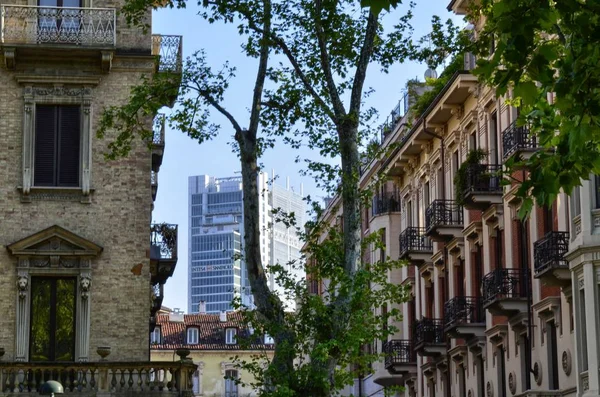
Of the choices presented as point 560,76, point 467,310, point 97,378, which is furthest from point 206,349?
point 560,76

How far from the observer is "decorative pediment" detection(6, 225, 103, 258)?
37.3 meters

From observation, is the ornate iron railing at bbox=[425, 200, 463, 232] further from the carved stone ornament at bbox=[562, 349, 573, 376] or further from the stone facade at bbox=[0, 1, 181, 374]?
the stone facade at bbox=[0, 1, 181, 374]

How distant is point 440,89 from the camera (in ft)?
165

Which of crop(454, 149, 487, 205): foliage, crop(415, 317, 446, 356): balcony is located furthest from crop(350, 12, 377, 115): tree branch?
crop(415, 317, 446, 356): balcony

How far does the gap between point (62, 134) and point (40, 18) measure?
2.87 metres

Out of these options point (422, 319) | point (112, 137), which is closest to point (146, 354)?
point (112, 137)

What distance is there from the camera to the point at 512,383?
41812mm

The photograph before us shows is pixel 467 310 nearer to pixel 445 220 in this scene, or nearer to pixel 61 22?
pixel 445 220

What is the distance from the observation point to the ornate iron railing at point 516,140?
126 feet

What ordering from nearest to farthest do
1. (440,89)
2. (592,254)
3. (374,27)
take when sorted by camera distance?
(374,27) → (592,254) → (440,89)

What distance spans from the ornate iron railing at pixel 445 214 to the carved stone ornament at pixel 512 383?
751cm

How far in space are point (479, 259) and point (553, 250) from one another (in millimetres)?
10407

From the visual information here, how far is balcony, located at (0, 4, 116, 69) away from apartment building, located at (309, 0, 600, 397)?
7464 mm

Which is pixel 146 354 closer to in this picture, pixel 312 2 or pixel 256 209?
pixel 256 209
